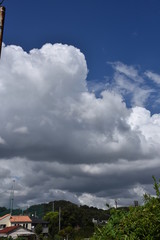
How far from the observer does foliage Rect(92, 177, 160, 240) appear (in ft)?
13.4

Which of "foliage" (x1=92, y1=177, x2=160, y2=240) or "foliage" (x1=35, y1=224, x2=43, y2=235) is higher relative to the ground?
"foliage" (x1=35, y1=224, x2=43, y2=235)

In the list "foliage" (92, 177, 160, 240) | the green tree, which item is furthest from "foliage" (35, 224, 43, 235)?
"foliage" (92, 177, 160, 240)

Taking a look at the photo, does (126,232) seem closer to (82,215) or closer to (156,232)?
(156,232)

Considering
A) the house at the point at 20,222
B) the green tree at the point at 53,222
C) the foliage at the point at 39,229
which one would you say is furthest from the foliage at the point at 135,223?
the green tree at the point at 53,222

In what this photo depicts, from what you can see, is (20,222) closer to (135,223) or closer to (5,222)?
(5,222)

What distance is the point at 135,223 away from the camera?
4238mm

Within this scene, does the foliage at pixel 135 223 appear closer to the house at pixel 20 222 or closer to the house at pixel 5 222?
the house at pixel 5 222

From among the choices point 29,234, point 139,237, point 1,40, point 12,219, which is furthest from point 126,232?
point 12,219

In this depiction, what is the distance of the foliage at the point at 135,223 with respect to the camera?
13.4ft

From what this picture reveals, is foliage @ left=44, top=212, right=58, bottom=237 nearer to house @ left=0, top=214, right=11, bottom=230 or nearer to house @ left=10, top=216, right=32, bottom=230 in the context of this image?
house @ left=10, top=216, right=32, bottom=230

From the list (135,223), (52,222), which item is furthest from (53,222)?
(135,223)

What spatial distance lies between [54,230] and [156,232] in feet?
328

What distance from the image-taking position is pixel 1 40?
523 cm

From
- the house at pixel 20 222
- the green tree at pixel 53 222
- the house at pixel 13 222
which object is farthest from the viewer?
the green tree at pixel 53 222
